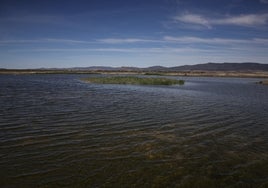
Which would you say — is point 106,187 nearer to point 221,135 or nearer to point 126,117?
point 221,135

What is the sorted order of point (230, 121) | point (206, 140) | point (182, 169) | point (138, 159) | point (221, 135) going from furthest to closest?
1. point (230, 121)
2. point (221, 135)
3. point (206, 140)
4. point (138, 159)
5. point (182, 169)

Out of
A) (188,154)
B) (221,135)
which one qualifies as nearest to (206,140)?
(221,135)

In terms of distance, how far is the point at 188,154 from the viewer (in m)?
10.7

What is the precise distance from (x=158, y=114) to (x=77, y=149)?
9.60 m

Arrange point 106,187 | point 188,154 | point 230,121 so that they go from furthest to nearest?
point 230,121 < point 188,154 < point 106,187

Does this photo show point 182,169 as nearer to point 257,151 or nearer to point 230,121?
point 257,151

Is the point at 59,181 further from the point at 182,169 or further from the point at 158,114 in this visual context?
the point at 158,114

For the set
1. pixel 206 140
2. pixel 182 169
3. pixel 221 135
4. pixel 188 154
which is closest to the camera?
pixel 182 169

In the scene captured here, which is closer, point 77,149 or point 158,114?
point 77,149

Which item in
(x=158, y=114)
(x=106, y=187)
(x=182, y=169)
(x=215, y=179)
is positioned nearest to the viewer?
(x=106, y=187)

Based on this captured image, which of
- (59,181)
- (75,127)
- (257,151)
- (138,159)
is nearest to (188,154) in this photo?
(138,159)

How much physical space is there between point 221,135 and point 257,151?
2633 millimetres

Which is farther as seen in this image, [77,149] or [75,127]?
[75,127]

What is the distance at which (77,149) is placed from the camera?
35.2ft
